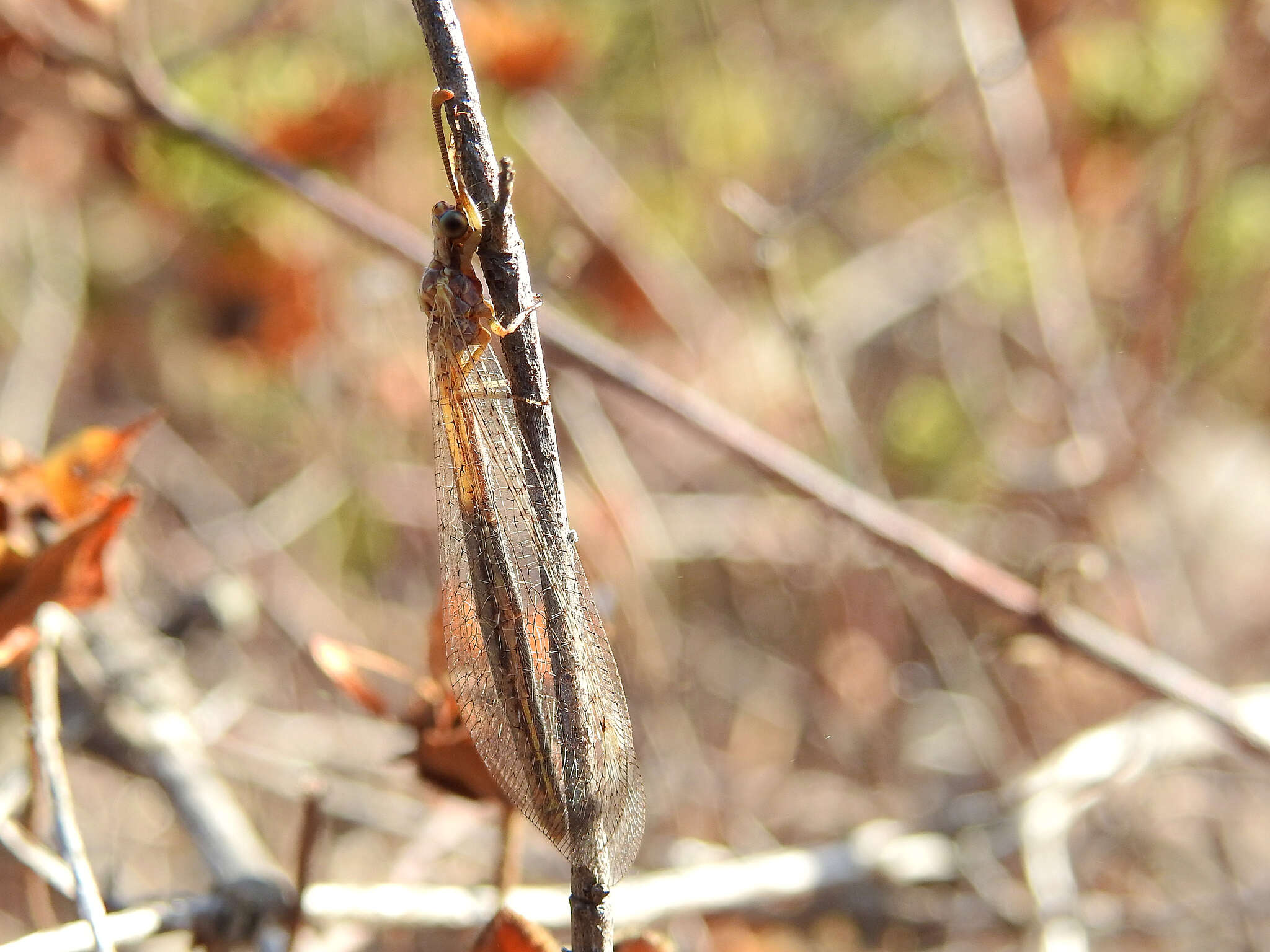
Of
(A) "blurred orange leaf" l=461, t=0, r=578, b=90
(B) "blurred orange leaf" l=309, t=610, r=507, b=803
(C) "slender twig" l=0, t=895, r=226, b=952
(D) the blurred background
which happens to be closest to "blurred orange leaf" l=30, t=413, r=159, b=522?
(B) "blurred orange leaf" l=309, t=610, r=507, b=803

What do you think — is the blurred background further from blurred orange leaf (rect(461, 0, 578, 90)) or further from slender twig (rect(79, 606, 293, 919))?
slender twig (rect(79, 606, 293, 919))

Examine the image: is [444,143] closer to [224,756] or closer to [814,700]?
[224,756]

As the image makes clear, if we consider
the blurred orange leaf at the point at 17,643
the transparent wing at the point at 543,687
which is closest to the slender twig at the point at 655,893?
the transparent wing at the point at 543,687

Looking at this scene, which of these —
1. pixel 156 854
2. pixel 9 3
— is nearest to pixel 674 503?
pixel 156 854

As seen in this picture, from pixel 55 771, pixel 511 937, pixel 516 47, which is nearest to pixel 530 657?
pixel 511 937

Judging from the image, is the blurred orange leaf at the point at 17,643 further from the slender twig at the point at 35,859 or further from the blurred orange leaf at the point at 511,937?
the blurred orange leaf at the point at 511,937

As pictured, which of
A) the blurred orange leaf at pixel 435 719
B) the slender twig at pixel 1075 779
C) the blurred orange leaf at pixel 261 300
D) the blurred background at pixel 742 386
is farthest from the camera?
the blurred orange leaf at pixel 261 300

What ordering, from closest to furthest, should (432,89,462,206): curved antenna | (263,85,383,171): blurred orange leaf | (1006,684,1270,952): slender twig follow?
1. (432,89,462,206): curved antenna
2. (1006,684,1270,952): slender twig
3. (263,85,383,171): blurred orange leaf

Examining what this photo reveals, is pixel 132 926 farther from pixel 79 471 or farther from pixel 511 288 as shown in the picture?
pixel 511 288
